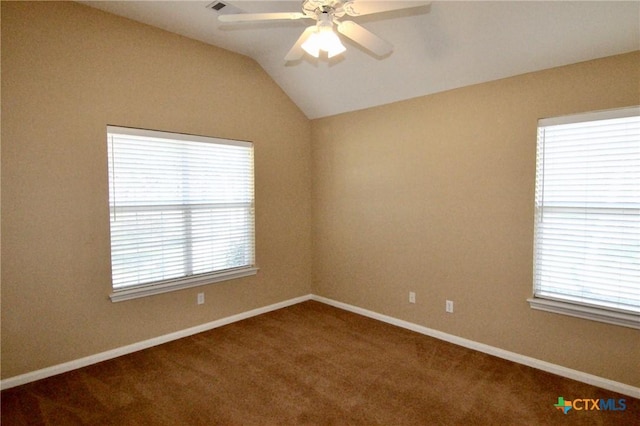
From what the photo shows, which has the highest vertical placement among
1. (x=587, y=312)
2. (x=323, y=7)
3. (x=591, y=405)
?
(x=323, y=7)

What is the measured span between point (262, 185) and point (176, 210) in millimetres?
1093

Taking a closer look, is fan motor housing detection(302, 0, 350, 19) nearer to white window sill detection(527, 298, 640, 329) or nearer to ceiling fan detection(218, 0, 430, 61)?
ceiling fan detection(218, 0, 430, 61)

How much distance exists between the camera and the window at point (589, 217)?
2479mm

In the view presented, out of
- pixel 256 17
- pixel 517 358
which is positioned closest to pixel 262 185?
pixel 256 17

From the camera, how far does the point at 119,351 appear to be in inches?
123

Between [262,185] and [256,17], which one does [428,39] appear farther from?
[262,185]

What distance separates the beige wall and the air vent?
2.24ft

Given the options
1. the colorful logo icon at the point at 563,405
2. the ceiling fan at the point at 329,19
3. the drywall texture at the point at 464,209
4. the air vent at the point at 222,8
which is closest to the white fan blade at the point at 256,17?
the ceiling fan at the point at 329,19

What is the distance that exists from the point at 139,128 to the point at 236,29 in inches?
52.4

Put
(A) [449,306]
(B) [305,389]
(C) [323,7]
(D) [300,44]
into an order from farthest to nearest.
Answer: (A) [449,306] → (B) [305,389] → (D) [300,44] → (C) [323,7]

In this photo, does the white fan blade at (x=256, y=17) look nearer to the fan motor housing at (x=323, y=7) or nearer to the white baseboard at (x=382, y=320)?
the fan motor housing at (x=323, y=7)

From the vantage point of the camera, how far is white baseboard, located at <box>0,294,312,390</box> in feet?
8.77

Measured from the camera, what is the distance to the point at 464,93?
3246 mm

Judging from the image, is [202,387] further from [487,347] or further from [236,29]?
[236,29]
